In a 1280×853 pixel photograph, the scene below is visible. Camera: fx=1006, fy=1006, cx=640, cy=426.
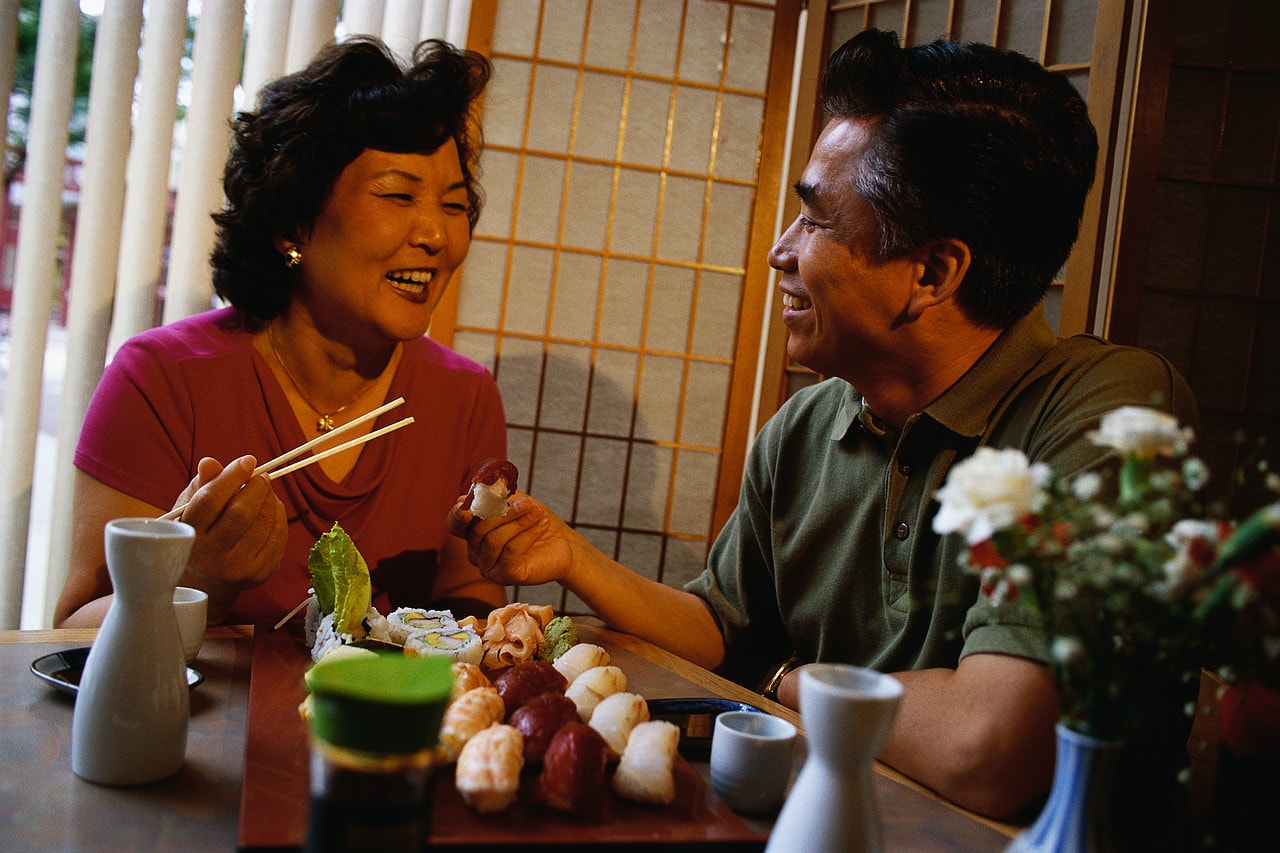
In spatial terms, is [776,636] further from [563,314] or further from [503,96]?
[503,96]

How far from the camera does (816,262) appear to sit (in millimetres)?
1694

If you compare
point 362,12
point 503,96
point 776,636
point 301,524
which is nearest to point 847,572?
point 776,636

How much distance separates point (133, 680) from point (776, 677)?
3.40 feet

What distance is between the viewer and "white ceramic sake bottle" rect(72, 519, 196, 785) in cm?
96

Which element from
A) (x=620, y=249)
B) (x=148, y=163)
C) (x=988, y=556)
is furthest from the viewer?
(x=620, y=249)

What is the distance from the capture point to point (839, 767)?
0.75 metres

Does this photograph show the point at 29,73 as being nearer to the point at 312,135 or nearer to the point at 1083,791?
the point at 312,135

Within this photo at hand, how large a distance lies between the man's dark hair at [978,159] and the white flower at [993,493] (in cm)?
98

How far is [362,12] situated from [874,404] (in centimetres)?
208

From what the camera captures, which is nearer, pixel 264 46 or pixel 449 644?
pixel 449 644

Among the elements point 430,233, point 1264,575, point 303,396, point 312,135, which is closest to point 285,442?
point 303,396

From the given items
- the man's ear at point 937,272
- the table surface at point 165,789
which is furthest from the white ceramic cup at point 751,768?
the man's ear at point 937,272

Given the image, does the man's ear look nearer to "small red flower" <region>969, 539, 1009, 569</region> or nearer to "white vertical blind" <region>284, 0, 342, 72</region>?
"small red flower" <region>969, 539, 1009, 569</region>

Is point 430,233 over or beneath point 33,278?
over
